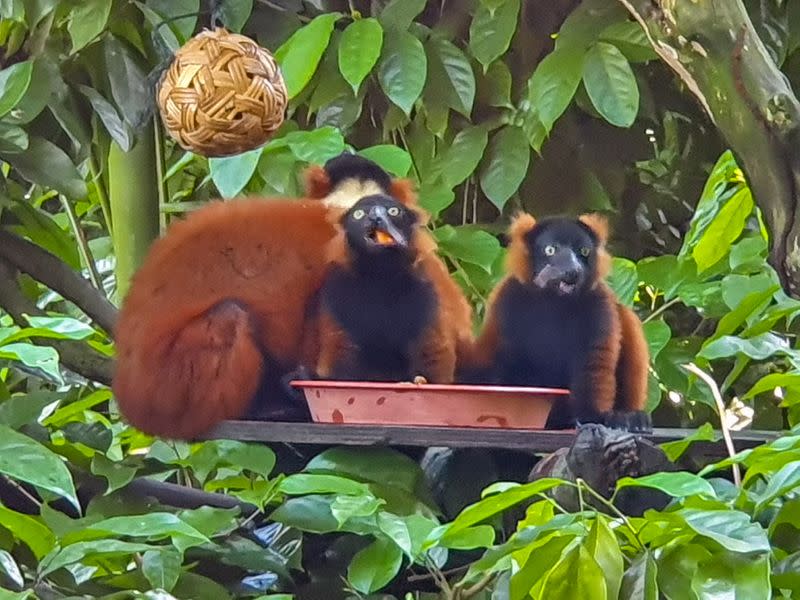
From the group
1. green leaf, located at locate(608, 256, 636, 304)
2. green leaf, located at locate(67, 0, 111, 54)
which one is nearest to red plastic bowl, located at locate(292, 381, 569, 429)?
green leaf, located at locate(608, 256, 636, 304)

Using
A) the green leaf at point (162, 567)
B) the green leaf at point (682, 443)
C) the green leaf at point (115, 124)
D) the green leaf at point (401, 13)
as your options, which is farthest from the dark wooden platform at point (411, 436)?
the green leaf at point (401, 13)

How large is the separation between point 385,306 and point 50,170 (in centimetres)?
64

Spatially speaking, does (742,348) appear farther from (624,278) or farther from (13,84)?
(13,84)

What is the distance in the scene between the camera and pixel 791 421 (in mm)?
1726

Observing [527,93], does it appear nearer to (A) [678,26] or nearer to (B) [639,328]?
(B) [639,328]

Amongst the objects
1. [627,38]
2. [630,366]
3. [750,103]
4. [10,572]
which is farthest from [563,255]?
[10,572]

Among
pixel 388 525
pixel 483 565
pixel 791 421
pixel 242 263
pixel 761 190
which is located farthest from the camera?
pixel 242 263

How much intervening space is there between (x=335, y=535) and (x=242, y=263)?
389 millimetres

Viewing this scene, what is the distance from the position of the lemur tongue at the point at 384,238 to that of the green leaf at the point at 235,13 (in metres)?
0.60

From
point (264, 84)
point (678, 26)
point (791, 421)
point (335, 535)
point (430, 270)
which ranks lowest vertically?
point (335, 535)

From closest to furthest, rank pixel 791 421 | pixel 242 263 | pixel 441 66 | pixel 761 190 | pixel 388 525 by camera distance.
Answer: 1. pixel 761 190
2. pixel 388 525
3. pixel 791 421
4. pixel 242 263
5. pixel 441 66

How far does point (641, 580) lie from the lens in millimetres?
1103

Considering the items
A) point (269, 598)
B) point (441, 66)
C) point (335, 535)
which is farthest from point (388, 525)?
point (441, 66)

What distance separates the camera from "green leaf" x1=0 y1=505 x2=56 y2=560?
1.41m
